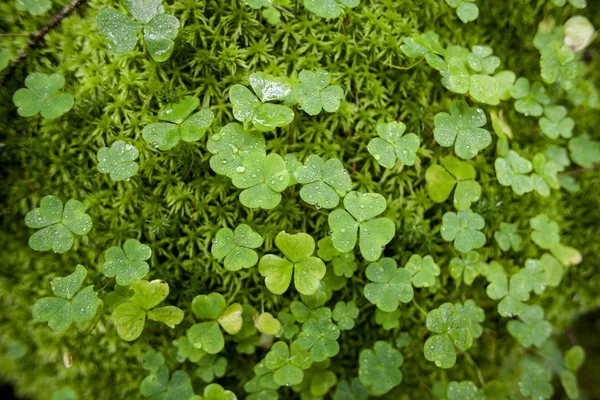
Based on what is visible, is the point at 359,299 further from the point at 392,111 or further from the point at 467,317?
the point at 392,111

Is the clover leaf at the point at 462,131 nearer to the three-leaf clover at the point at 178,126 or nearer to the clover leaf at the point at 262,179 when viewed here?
the clover leaf at the point at 262,179

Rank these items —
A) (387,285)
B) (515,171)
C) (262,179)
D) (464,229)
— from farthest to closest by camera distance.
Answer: (515,171), (464,229), (387,285), (262,179)

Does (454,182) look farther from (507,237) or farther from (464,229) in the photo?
(507,237)

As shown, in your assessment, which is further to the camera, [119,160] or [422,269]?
[422,269]

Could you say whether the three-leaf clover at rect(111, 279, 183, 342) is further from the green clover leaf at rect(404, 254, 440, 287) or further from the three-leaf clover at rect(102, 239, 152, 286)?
the green clover leaf at rect(404, 254, 440, 287)

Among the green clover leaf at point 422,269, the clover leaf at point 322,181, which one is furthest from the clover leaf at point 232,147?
the green clover leaf at point 422,269

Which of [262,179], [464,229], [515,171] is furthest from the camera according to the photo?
[515,171]

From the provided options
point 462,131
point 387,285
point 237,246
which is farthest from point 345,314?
point 462,131
